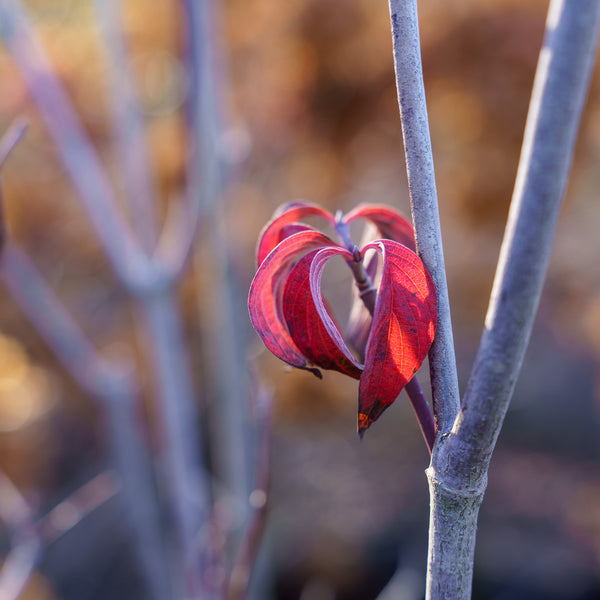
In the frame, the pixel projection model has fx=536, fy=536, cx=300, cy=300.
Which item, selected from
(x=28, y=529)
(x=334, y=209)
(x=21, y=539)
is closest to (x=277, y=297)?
(x=28, y=529)

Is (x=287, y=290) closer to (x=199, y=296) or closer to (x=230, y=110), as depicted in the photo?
(x=230, y=110)

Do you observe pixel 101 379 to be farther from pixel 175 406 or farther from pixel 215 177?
pixel 215 177

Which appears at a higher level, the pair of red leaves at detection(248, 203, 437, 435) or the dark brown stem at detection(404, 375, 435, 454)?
the pair of red leaves at detection(248, 203, 437, 435)

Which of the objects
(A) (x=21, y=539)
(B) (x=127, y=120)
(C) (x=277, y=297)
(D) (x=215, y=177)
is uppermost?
(B) (x=127, y=120)

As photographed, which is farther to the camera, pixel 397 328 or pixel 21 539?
pixel 21 539

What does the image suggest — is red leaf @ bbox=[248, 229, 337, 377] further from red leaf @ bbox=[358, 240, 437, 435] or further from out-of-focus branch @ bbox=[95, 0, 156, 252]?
out-of-focus branch @ bbox=[95, 0, 156, 252]

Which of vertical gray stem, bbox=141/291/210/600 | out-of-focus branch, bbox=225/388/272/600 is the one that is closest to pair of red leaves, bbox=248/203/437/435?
out-of-focus branch, bbox=225/388/272/600

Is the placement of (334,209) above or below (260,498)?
above

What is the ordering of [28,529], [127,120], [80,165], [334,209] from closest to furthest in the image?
[28,529], [80,165], [127,120], [334,209]
